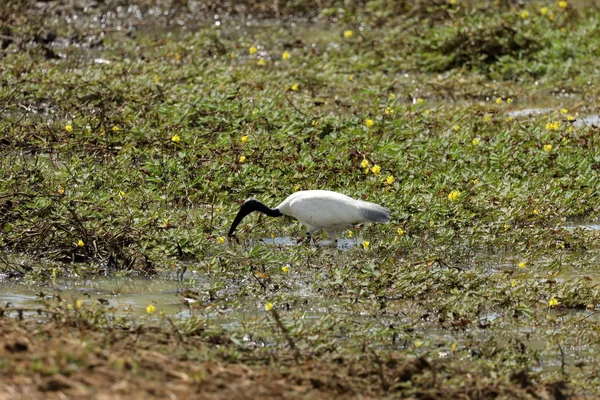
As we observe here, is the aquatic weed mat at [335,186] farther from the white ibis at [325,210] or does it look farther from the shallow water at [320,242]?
the white ibis at [325,210]

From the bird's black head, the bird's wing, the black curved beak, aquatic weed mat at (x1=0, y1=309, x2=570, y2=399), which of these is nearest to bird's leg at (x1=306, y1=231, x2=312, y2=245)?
the bird's wing

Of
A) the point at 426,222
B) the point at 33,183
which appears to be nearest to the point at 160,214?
the point at 33,183

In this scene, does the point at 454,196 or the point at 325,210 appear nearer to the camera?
the point at 325,210

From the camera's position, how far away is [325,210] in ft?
26.3

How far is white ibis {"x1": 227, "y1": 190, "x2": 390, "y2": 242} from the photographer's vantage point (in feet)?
26.3

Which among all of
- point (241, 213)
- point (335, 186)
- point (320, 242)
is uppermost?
point (241, 213)

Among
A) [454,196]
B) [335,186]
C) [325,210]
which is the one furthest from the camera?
[335,186]

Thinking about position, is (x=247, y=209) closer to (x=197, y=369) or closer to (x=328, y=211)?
(x=328, y=211)

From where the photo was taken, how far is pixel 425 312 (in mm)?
6859

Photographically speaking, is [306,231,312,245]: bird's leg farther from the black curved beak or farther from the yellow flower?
the yellow flower

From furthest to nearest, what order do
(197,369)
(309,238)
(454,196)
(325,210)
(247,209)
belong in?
1. (454,196)
2. (309,238)
3. (247,209)
4. (325,210)
5. (197,369)

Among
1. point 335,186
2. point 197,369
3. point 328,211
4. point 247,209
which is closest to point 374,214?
point 328,211

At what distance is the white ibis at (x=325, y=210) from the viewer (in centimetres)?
802

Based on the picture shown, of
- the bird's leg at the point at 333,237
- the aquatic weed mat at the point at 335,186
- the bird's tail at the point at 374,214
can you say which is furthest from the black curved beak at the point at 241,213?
the bird's tail at the point at 374,214
